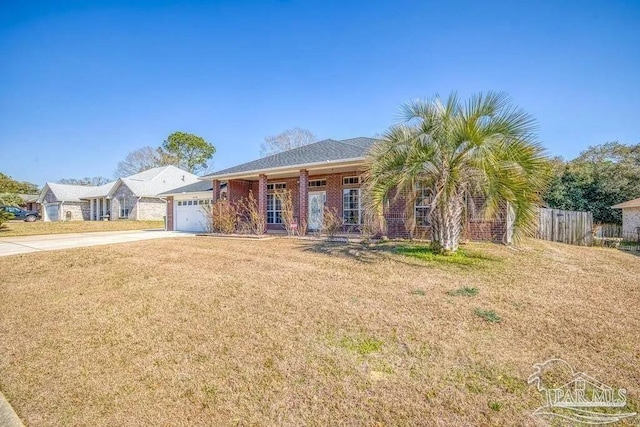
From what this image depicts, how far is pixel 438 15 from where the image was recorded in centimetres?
1055

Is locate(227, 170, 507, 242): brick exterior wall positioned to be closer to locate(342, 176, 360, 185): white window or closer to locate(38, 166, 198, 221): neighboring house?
locate(342, 176, 360, 185): white window

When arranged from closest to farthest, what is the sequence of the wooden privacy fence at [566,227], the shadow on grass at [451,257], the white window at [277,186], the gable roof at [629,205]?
1. the shadow on grass at [451,257]
2. the wooden privacy fence at [566,227]
3. the white window at [277,186]
4. the gable roof at [629,205]

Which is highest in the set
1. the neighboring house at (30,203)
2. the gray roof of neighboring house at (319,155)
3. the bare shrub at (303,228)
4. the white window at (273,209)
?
the gray roof of neighboring house at (319,155)

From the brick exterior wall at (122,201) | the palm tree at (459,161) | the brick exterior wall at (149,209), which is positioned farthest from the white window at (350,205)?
the brick exterior wall at (122,201)

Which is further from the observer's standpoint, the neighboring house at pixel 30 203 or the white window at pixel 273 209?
the neighboring house at pixel 30 203

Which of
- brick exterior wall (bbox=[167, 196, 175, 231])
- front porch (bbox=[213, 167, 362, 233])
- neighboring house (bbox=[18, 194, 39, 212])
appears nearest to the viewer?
front porch (bbox=[213, 167, 362, 233])

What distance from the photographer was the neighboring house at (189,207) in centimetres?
2133

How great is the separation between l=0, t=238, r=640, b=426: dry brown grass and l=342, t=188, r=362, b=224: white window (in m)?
8.17

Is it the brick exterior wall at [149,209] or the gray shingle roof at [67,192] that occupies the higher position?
the gray shingle roof at [67,192]

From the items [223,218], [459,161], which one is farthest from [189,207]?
[459,161]

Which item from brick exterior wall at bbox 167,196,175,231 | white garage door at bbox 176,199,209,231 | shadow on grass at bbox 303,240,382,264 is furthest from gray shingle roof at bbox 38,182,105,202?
shadow on grass at bbox 303,240,382,264

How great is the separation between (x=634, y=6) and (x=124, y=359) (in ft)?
52.1

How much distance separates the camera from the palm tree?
7.64 metres

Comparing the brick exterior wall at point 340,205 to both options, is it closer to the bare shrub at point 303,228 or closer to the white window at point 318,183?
the white window at point 318,183
